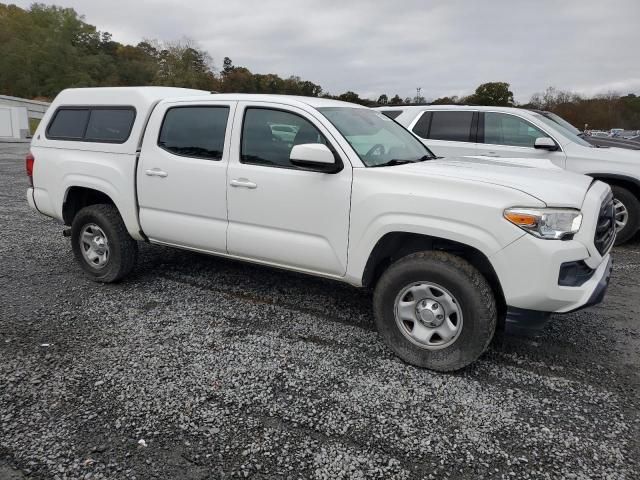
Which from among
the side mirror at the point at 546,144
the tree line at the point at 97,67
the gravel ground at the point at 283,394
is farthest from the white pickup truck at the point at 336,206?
the tree line at the point at 97,67

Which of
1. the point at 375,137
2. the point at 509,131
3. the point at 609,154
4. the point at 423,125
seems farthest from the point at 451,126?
the point at 375,137

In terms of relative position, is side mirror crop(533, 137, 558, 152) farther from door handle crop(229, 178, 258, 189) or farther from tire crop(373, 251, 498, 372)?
door handle crop(229, 178, 258, 189)

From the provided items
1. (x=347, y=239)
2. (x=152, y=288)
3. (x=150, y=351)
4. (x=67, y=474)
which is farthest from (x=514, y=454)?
(x=152, y=288)

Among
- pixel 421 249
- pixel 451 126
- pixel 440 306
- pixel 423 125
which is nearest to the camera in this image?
pixel 440 306

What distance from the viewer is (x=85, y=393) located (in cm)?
284

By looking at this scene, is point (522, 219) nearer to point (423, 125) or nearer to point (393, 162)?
point (393, 162)

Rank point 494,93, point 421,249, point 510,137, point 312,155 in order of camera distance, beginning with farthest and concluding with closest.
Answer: point 494,93 → point 510,137 → point 421,249 → point 312,155

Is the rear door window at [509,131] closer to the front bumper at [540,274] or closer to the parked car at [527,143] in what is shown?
the parked car at [527,143]

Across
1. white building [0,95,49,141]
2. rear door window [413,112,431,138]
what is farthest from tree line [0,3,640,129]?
rear door window [413,112,431,138]

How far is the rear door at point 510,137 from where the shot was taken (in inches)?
260

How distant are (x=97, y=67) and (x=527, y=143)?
74.5 meters

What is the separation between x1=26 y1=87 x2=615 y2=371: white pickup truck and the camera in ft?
9.30

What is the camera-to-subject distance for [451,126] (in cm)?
732

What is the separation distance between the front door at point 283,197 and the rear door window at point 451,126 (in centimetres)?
427
